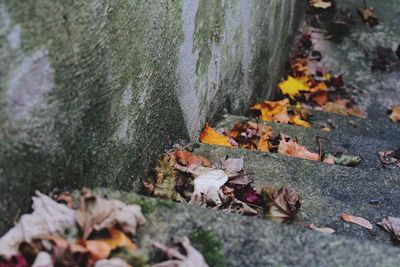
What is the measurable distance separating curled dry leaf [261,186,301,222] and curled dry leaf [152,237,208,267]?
69cm

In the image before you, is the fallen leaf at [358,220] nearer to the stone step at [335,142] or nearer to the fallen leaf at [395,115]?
the stone step at [335,142]

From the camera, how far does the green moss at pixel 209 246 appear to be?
4.12ft

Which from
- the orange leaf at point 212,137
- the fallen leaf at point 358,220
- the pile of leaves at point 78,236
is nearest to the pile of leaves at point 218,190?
the fallen leaf at point 358,220

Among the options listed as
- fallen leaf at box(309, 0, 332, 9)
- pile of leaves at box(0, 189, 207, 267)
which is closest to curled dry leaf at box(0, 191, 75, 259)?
pile of leaves at box(0, 189, 207, 267)

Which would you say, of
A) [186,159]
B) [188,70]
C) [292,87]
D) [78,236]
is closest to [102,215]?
[78,236]

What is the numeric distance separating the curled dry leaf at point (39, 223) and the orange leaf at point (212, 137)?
1.46 m

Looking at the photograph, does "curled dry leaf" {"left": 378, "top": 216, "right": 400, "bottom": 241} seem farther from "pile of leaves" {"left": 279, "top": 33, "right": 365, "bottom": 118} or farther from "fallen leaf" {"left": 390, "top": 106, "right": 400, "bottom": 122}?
"fallen leaf" {"left": 390, "top": 106, "right": 400, "bottom": 122}

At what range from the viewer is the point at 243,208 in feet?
6.35

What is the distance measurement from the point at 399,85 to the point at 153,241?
4.76 m

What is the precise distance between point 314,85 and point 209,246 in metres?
4.13

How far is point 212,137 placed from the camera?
9.03ft

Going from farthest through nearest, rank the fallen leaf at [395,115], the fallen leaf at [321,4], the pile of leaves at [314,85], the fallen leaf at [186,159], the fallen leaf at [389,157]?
the fallen leaf at [321,4]
the pile of leaves at [314,85]
the fallen leaf at [395,115]
the fallen leaf at [389,157]
the fallen leaf at [186,159]

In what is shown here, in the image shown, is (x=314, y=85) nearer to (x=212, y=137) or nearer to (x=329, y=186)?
(x=212, y=137)

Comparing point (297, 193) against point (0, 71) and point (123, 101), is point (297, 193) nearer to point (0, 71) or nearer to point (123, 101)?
point (123, 101)
